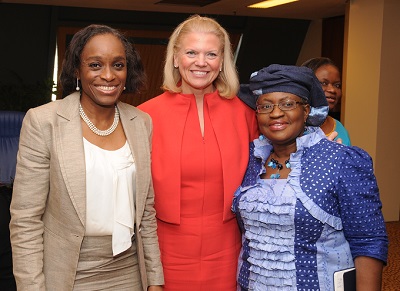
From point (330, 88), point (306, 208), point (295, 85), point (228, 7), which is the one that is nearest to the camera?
point (306, 208)

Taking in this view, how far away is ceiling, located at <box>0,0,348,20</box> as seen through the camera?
8.79 m

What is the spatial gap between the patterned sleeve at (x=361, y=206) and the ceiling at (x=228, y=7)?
687 centimetres

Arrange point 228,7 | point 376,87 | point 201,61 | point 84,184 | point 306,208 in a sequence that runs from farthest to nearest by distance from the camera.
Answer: point 228,7
point 376,87
point 201,61
point 306,208
point 84,184

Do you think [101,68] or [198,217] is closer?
[101,68]

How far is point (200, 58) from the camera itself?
2.53m

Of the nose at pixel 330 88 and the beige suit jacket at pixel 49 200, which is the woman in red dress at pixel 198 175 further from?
the nose at pixel 330 88

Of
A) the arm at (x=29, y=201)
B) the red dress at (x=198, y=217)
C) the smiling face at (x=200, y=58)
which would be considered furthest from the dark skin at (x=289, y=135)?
the arm at (x=29, y=201)

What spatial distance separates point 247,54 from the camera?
1181 centimetres

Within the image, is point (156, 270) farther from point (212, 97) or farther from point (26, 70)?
point (26, 70)

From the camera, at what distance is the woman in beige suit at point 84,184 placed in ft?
6.41

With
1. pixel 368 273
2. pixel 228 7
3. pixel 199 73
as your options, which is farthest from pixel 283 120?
pixel 228 7

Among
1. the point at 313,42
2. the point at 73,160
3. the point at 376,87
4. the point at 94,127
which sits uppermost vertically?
the point at 313,42

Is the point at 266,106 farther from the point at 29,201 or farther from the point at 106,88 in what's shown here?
the point at 29,201

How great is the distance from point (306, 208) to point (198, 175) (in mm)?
568
